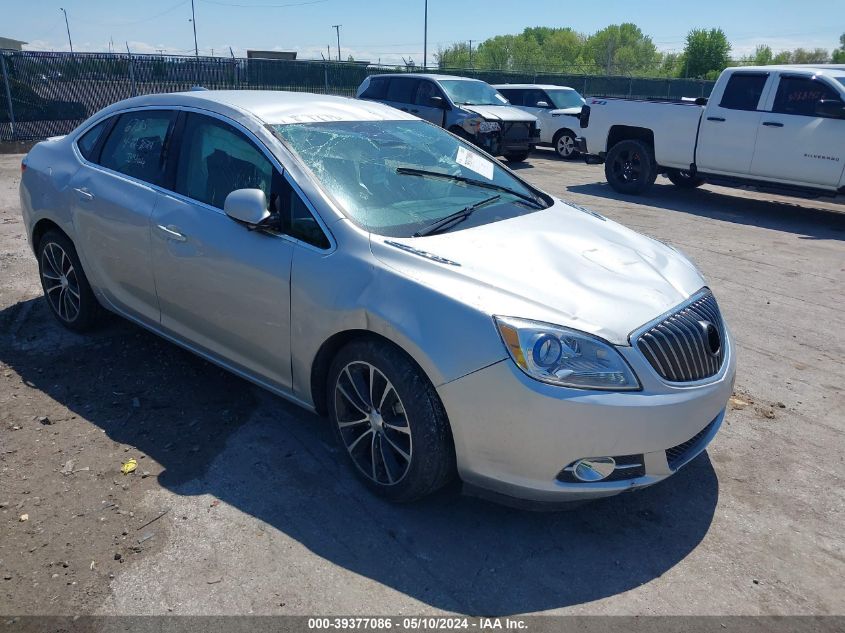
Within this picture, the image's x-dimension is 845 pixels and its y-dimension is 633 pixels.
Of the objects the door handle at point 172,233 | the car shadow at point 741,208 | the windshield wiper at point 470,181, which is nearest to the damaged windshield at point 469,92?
the car shadow at point 741,208

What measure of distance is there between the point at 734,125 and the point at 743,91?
52cm

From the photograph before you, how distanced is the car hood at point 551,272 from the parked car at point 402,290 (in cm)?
1

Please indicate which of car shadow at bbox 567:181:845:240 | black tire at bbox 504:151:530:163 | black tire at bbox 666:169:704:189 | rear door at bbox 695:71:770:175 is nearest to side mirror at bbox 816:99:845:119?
rear door at bbox 695:71:770:175

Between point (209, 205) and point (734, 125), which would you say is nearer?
point (209, 205)

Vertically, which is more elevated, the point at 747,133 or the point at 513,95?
the point at 513,95

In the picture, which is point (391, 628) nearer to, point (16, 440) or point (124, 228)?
point (16, 440)

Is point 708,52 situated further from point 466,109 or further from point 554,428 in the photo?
point 554,428

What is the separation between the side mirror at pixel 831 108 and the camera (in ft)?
30.7

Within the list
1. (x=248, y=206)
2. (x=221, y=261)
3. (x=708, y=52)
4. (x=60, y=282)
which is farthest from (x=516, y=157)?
(x=708, y=52)

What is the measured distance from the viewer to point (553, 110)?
56.9 ft

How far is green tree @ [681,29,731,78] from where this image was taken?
227 ft

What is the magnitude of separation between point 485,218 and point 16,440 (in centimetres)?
281

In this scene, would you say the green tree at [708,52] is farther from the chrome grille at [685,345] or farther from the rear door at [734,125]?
the chrome grille at [685,345]

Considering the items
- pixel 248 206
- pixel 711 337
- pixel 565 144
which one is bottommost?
pixel 565 144
